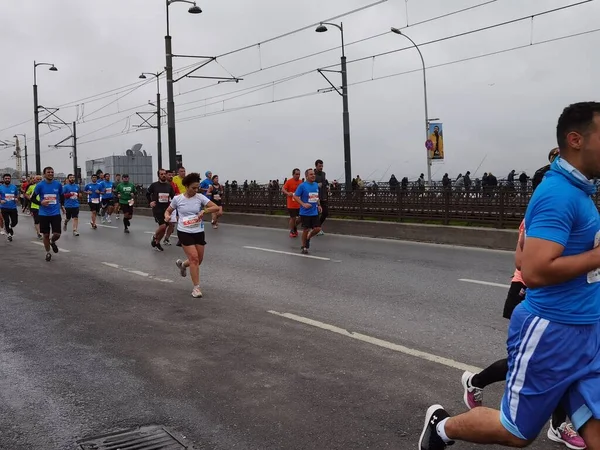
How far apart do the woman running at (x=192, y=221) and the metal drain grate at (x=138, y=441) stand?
176 inches

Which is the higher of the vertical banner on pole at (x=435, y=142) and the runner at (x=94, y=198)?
the vertical banner on pole at (x=435, y=142)

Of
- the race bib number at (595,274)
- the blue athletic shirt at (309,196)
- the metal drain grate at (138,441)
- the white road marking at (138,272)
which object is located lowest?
the metal drain grate at (138,441)

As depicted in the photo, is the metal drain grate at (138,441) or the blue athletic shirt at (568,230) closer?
the blue athletic shirt at (568,230)

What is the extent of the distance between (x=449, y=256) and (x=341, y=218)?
22.1 ft

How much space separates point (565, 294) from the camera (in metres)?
2.40

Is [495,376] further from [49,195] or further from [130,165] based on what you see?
[130,165]

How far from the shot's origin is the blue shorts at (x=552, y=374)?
2369mm

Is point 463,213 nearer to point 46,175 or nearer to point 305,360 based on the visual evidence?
point 46,175

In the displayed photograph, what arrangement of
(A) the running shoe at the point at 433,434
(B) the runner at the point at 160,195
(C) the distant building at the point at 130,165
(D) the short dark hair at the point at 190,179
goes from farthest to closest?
1. (C) the distant building at the point at 130,165
2. (B) the runner at the point at 160,195
3. (D) the short dark hair at the point at 190,179
4. (A) the running shoe at the point at 433,434

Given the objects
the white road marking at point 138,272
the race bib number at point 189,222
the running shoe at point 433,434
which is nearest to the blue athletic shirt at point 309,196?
the white road marking at point 138,272

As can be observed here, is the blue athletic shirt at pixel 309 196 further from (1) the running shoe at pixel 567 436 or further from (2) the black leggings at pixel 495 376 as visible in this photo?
(1) the running shoe at pixel 567 436

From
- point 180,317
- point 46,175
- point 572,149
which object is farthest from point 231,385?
point 46,175

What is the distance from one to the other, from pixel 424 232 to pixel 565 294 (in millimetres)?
13032

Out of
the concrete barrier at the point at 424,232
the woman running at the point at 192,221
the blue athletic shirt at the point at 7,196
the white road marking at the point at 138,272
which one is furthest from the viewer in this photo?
the blue athletic shirt at the point at 7,196
